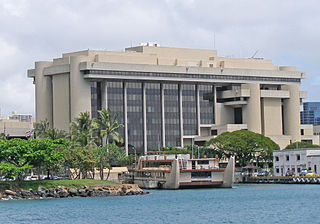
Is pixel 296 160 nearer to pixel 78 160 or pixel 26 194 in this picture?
pixel 78 160

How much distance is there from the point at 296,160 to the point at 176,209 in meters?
76.5

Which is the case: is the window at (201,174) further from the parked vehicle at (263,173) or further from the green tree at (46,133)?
the parked vehicle at (263,173)

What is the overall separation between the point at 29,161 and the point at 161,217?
3637 cm

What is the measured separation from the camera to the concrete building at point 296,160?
544ft

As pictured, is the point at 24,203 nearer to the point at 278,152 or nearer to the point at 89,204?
the point at 89,204

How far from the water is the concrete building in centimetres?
3647

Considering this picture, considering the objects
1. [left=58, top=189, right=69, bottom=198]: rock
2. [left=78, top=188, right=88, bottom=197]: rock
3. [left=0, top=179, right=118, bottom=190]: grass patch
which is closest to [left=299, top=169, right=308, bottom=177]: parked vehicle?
[left=0, top=179, right=118, bottom=190]: grass patch

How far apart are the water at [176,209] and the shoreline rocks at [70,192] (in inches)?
129

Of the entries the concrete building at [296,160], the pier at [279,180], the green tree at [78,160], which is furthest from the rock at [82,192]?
the concrete building at [296,160]

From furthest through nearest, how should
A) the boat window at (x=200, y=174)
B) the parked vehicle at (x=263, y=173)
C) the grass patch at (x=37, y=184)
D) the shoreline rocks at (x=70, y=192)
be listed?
the parked vehicle at (x=263, y=173) → the boat window at (x=200, y=174) → the grass patch at (x=37, y=184) → the shoreline rocks at (x=70, y=192)

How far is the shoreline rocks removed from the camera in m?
117

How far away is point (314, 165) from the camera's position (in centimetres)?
16550

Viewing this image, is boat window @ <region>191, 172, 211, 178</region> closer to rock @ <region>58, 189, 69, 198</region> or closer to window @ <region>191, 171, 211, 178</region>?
window @ <region>191, 171, 211, 178</region>

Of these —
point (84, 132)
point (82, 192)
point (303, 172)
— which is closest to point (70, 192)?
point (82, 192)
